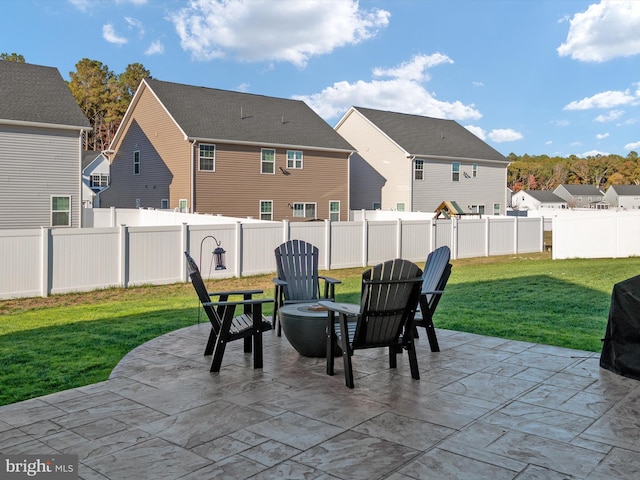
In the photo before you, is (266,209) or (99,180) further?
(99,180)

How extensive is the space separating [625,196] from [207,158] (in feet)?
241

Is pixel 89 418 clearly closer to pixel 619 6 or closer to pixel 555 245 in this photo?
pixel 555 245

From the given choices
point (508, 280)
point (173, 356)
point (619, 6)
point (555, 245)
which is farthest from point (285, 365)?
point (619, 6)

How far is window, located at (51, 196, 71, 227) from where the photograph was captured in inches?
768

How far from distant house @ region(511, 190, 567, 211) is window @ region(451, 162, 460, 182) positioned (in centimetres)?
4328

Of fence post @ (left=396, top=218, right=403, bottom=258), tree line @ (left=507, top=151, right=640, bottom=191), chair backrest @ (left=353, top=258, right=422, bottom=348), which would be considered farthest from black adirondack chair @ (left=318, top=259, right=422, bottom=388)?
tree line @ (left=507, top=151, right=640, bottom=191)

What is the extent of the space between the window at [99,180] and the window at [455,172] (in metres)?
24.3

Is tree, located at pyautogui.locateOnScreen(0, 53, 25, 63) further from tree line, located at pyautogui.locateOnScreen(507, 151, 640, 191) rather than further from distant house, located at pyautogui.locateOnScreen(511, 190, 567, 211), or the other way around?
tree line, located at pyautogui.locateOnScreen(507, 151, 640, 191)

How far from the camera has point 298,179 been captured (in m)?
26.4

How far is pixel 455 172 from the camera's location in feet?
104

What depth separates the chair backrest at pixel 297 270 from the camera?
739 centimetres

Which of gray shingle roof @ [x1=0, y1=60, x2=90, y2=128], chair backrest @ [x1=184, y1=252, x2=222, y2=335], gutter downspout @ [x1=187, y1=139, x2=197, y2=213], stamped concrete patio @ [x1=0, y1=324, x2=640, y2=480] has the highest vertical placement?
gray shingle roof @ [x1=0, y1=60, x2=90, y2=128]

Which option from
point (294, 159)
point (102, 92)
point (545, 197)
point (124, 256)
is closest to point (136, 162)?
point (294, 159)

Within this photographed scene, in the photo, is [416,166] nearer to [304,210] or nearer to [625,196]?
[304,210]
